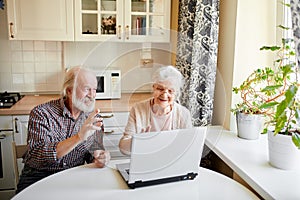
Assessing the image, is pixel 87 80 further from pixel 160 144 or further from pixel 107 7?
pixel 107 7

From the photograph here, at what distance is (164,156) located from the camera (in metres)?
1.26

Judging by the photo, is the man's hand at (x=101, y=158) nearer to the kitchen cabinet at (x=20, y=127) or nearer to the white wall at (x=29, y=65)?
the kitchen cabinet at (x=20, y=127)

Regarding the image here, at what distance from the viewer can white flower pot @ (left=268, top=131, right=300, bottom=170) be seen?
1.43 m

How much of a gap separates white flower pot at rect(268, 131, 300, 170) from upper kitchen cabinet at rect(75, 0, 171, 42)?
148 cm

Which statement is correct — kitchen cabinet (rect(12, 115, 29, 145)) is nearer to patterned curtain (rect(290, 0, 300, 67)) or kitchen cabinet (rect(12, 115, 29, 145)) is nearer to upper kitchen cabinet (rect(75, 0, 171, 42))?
upper kitchen cabinet (rect(75, 0, 171, 42))

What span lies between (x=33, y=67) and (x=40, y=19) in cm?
55

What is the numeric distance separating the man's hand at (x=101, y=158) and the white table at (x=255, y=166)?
2.03 ft

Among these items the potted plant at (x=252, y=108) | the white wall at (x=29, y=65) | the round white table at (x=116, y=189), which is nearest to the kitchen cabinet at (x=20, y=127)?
the white wall at (x=29, y=65)

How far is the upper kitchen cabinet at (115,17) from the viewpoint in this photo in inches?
102

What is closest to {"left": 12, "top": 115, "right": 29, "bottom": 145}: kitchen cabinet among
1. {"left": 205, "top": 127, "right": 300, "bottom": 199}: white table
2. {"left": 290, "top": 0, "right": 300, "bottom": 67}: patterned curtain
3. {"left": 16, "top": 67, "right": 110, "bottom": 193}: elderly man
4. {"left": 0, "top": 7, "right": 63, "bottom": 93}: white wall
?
{"left": 0, "top": 7, "right": 63, "bottom": 93}: white wall

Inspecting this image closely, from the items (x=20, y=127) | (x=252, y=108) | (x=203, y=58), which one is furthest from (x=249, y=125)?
(x=20, y=127)

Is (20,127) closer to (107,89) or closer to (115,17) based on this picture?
(107,89)

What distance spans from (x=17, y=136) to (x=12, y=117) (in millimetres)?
160

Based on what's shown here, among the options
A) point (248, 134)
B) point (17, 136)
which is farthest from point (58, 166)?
point (248, 134)
